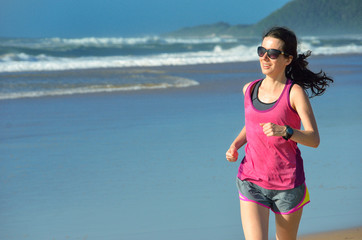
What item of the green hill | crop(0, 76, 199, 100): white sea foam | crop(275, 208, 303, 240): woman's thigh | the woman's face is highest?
the green hill

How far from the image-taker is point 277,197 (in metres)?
2.88

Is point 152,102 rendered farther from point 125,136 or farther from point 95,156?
point 95,156

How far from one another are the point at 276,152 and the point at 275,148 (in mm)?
23

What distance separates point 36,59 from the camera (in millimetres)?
25328

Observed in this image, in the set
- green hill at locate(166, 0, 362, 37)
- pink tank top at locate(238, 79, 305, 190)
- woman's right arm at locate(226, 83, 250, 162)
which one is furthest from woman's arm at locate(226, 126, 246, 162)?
green hill at locate(166, 0, 362, 37)

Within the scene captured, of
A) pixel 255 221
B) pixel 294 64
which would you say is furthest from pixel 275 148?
pixel 294 64

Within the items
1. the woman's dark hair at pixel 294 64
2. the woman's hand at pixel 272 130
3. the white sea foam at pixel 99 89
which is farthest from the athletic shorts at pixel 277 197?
the white sea foam at pixel 99 89

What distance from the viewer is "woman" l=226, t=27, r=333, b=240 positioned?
2809mm

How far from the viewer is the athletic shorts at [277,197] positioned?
2.86 metres

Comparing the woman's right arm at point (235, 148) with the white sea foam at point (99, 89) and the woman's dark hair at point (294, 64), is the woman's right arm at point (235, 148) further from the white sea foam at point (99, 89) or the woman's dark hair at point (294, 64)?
the white sea foam at point (99, 89)

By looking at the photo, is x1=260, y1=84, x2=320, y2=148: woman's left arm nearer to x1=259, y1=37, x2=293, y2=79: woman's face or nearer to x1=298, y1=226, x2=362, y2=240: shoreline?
x1=259, y1=37, x2=293, y2=79: woman's face

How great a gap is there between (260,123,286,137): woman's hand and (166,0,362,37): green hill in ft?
164

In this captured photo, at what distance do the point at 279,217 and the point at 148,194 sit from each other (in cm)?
210

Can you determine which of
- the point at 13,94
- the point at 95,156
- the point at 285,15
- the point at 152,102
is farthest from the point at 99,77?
the point at 285,15
